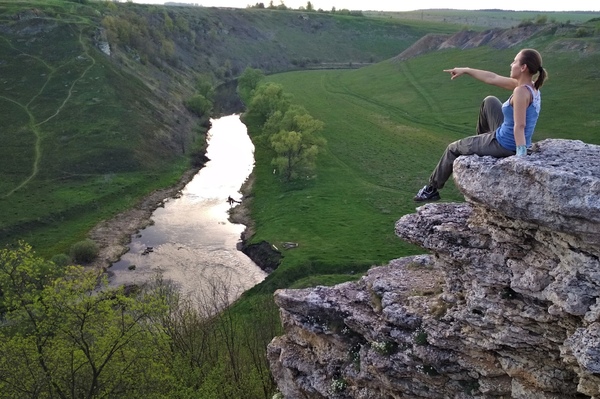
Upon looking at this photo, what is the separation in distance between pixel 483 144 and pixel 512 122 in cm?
103

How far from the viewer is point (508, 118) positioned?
1205 cm

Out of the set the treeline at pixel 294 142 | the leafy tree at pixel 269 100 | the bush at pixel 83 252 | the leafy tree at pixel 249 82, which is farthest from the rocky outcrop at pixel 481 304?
the leafy tree at pixel 249 82

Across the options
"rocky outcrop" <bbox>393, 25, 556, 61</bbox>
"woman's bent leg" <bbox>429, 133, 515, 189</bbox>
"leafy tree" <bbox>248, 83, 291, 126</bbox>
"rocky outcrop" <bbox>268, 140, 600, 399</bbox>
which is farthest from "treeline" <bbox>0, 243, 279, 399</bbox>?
"rocky outcrop" <bbox>393, 25, 556, 61</bbox>

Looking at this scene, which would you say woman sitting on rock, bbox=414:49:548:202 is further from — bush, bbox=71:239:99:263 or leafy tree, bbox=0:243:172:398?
bush, bbox=71:239:99:263

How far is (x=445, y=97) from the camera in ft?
341

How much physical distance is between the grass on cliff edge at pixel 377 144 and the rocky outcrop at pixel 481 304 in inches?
932

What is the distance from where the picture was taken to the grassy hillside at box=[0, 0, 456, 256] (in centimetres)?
6009

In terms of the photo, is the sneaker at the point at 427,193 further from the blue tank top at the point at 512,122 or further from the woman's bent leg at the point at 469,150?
the blue tank top at the point at 512,122

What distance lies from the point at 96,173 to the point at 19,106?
24.1 metres

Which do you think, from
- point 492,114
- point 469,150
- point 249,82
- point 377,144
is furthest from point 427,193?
point 249,82

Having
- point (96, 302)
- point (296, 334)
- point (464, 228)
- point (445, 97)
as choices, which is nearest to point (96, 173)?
point (96, 302)

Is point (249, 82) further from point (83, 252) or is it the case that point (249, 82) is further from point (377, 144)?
Result: point (83, 252)

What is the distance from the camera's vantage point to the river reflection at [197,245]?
154 feet

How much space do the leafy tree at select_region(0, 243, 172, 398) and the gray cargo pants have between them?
1431cm
